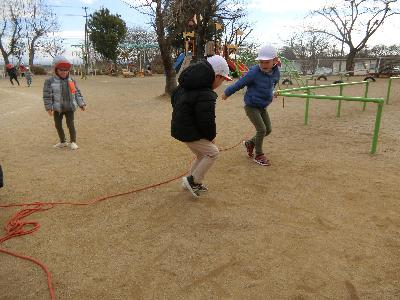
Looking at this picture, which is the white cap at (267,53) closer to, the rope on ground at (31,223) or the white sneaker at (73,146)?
the rope on ground at (31,223)

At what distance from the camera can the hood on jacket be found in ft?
9.78

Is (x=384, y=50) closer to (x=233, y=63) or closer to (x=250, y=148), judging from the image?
(x=233, y=63)

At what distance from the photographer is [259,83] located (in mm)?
4250

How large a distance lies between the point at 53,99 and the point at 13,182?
59.5 inches

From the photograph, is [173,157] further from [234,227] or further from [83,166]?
[234,227]

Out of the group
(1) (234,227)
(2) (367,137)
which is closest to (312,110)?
(2) (367,137)

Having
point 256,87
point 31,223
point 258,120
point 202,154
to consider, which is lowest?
point 31,223

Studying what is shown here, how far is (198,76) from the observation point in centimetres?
297

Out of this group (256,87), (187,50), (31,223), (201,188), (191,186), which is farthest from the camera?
(187,50)

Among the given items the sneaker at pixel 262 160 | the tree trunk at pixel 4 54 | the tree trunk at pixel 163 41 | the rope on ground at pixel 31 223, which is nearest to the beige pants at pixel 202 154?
the rope on ground at pixel 31 223

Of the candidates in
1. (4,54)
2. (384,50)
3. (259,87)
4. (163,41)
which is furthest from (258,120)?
(384,50)

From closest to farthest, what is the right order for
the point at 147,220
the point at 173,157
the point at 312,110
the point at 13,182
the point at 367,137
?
the point at 147,220 < the point at 13,182 < the point at 173,157 < the point at 367,137 < the point at 312,110

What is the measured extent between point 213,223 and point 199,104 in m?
1.03

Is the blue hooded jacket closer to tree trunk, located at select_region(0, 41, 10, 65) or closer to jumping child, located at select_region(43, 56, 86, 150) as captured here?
jumping child, located at select_region(43, 56, 86, 150)
